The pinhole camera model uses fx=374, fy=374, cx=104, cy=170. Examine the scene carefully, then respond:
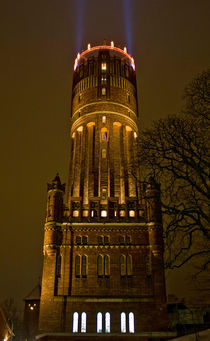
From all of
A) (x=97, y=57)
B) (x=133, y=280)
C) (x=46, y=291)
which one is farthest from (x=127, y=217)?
(x=97, y=57)

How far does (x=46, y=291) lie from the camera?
33.0m

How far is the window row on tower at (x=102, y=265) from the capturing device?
34438mm

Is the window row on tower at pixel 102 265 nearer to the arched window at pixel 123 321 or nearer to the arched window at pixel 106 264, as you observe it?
the arched window at pixel 106 264

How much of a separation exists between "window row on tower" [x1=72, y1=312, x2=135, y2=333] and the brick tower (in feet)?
0.26

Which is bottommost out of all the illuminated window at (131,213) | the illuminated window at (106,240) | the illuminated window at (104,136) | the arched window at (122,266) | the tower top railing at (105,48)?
the arched window at (122,266)

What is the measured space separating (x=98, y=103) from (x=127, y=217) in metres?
16.1

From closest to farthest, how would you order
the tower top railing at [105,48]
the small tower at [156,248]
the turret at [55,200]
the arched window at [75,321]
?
the arched window at [75,321] < the small tower at [156,248] < the turret at [55,200] < the tower top railing at [105,48]

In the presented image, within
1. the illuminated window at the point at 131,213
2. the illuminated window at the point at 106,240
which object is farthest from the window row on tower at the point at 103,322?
the illuminated window at the point at 131,213

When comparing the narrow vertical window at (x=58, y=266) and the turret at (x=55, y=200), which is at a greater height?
the turret at (x=55, y=200)

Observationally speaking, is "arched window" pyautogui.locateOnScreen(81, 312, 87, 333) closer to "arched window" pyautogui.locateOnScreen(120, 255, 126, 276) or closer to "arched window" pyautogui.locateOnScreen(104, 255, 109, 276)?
"arched window" pyautogui.locateOnScreen(104, 255, 109, 276)

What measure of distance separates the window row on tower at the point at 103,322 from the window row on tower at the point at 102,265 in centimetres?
347

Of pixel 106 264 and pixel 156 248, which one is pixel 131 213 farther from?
pixel 106 264

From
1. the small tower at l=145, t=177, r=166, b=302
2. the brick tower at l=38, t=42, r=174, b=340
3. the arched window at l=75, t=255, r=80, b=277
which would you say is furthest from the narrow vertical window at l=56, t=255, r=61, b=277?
the small tower at l=145, t=177, r=166, b=302

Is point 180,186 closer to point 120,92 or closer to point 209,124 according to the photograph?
point 209,124
